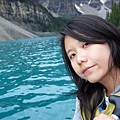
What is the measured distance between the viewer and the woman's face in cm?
189

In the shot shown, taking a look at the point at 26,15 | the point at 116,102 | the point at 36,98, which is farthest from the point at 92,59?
the point at 26,15

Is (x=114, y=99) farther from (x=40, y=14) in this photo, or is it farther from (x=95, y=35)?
(x=40, y=14)

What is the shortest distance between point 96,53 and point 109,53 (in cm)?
11

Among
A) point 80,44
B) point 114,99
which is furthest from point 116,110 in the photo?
point 80,44

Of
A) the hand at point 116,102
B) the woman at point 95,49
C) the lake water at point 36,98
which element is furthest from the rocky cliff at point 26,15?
the hand at point 116,102

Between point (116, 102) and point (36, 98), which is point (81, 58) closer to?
point (116, 102)

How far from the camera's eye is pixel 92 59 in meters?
1.89

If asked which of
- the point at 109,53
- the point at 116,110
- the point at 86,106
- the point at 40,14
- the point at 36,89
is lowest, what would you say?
the point at 40,14

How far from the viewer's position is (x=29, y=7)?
131375 millimetres

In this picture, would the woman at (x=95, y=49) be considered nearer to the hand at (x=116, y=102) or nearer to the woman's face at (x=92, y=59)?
the woman's face at (x=92, y=59)

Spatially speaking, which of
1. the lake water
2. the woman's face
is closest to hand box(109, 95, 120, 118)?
the woman's face

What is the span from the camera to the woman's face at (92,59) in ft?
6.20

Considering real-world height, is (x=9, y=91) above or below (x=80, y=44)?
below

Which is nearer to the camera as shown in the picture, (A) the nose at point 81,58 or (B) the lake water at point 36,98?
(A) the nose at point 81,58
